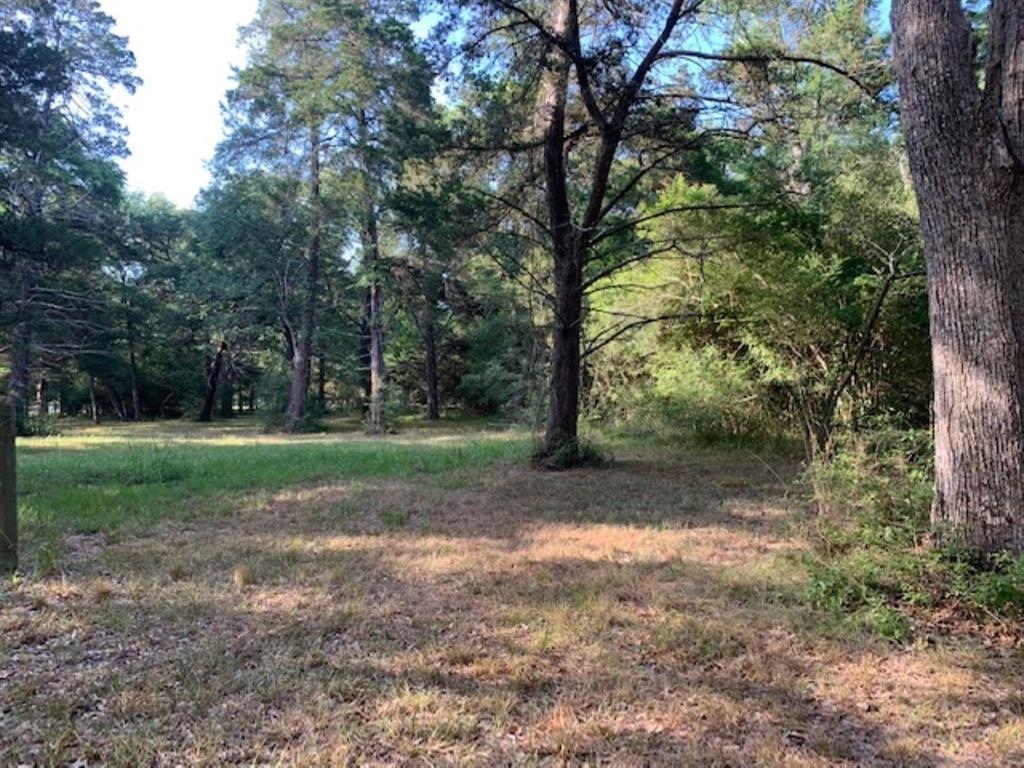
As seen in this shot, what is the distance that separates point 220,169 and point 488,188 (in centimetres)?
1743

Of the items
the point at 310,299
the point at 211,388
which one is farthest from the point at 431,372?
the point at 211,388

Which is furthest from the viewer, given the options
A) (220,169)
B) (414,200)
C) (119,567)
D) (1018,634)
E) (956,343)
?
(220,169)

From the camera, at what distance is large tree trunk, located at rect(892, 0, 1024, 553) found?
3.22 metres

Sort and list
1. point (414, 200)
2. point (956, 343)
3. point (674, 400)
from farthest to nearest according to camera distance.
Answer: point (674, 400)
point (414, 200)
point (956, 343)

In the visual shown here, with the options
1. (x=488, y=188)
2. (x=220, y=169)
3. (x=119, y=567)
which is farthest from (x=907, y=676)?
(x=220, y=169)

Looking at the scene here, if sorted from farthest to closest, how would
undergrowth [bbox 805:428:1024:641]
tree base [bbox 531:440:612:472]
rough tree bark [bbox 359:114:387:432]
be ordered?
rough tree bark [bbox 359:114:387:432] → tree base [bbox 531:440:612:472] → undergrowth [bbox 805:428:1024:641]

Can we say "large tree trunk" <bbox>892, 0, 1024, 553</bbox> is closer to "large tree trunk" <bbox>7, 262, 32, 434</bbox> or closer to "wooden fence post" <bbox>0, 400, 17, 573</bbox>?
"wooden fence post" <bbox>0, 400, 17, 573</bbox>

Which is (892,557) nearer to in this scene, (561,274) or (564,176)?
(561,274)

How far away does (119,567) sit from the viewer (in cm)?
411

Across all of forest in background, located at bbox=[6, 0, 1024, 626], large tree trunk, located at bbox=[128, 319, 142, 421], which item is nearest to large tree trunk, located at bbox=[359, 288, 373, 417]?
forest in background, located at bbox=[6, 0, 1024, 626]

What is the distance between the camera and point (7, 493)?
3787 mm

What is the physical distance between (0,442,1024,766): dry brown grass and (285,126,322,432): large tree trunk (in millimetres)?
18712

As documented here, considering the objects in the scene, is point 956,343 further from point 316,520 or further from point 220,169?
point 220,169

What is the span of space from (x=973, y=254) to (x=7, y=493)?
19.1ft
